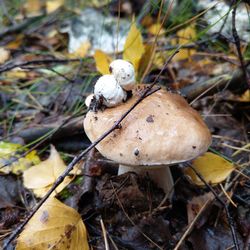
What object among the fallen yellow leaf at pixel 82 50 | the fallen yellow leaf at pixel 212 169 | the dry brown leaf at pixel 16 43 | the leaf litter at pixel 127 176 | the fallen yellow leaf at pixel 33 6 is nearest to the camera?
the leaf litter at pixel 127 176

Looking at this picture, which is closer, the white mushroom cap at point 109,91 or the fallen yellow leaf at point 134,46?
the white mushroom cap at point 109,91

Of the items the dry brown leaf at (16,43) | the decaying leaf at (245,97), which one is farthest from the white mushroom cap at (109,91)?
the dry brown leaf at (16,43)

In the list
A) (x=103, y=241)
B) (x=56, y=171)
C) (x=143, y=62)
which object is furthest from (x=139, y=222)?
(x=143, y=62)

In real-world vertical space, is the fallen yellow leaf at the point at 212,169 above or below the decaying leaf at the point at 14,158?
below

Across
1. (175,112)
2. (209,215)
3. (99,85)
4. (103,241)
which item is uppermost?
(99,85)

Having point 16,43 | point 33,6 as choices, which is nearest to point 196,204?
point 16,43

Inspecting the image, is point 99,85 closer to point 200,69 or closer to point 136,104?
point 136,104

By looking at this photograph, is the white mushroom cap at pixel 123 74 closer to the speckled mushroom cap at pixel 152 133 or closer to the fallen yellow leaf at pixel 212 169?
the speckled mushroom cap at pixel 152 133
